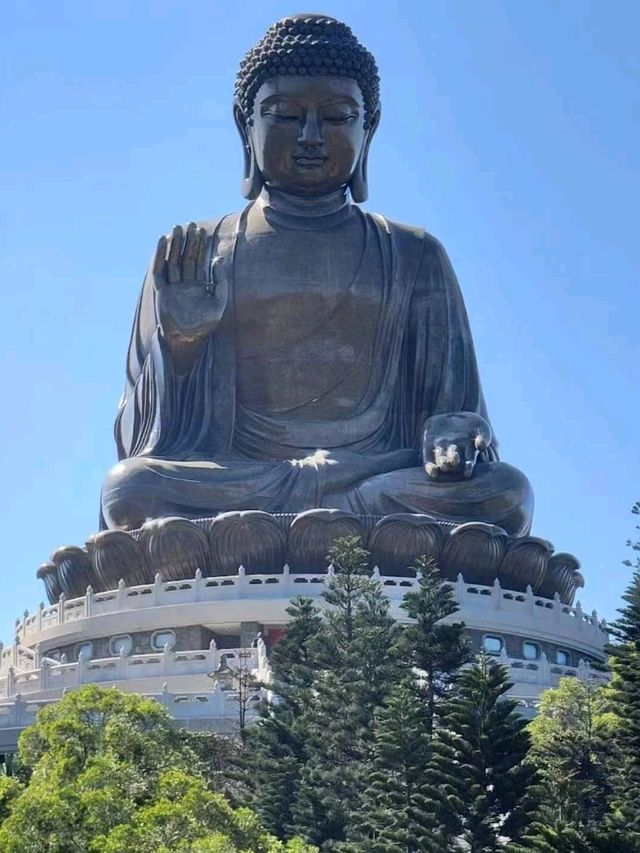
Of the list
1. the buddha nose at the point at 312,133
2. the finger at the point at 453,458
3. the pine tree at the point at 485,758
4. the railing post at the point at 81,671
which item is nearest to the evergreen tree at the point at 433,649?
the pine tree at the point at 485,758

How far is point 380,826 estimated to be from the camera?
14820mm

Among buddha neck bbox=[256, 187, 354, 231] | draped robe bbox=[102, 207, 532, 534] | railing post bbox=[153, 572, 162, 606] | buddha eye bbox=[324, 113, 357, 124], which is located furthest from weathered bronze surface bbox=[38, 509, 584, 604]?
buddha eye bbox=[324, 113, 357, 124]

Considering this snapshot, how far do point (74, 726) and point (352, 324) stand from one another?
15.0m

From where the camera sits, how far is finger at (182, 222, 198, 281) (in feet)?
86.2

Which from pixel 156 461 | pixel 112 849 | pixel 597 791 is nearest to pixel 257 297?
pixel 156 461

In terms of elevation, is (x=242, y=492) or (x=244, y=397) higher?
(x=244, y=397)

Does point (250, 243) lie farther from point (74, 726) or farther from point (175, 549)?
point (74, 726)

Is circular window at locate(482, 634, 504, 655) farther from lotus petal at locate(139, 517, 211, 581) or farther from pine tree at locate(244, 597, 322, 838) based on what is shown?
pine tree at locate(244, 597, 322, 838)

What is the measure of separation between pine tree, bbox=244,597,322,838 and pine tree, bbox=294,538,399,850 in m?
0.13

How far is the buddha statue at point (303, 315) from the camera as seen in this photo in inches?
1053

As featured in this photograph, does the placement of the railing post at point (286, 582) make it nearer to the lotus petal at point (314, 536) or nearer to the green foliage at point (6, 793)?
the lotus petal at point (314, 536)

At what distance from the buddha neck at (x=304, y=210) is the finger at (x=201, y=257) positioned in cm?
180

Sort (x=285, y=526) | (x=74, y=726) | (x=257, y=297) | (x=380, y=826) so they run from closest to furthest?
(x=74, y=726), (x=380, y=826), (x=285, y=526), (x=257, y=297)

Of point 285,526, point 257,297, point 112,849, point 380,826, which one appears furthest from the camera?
point 257,297
